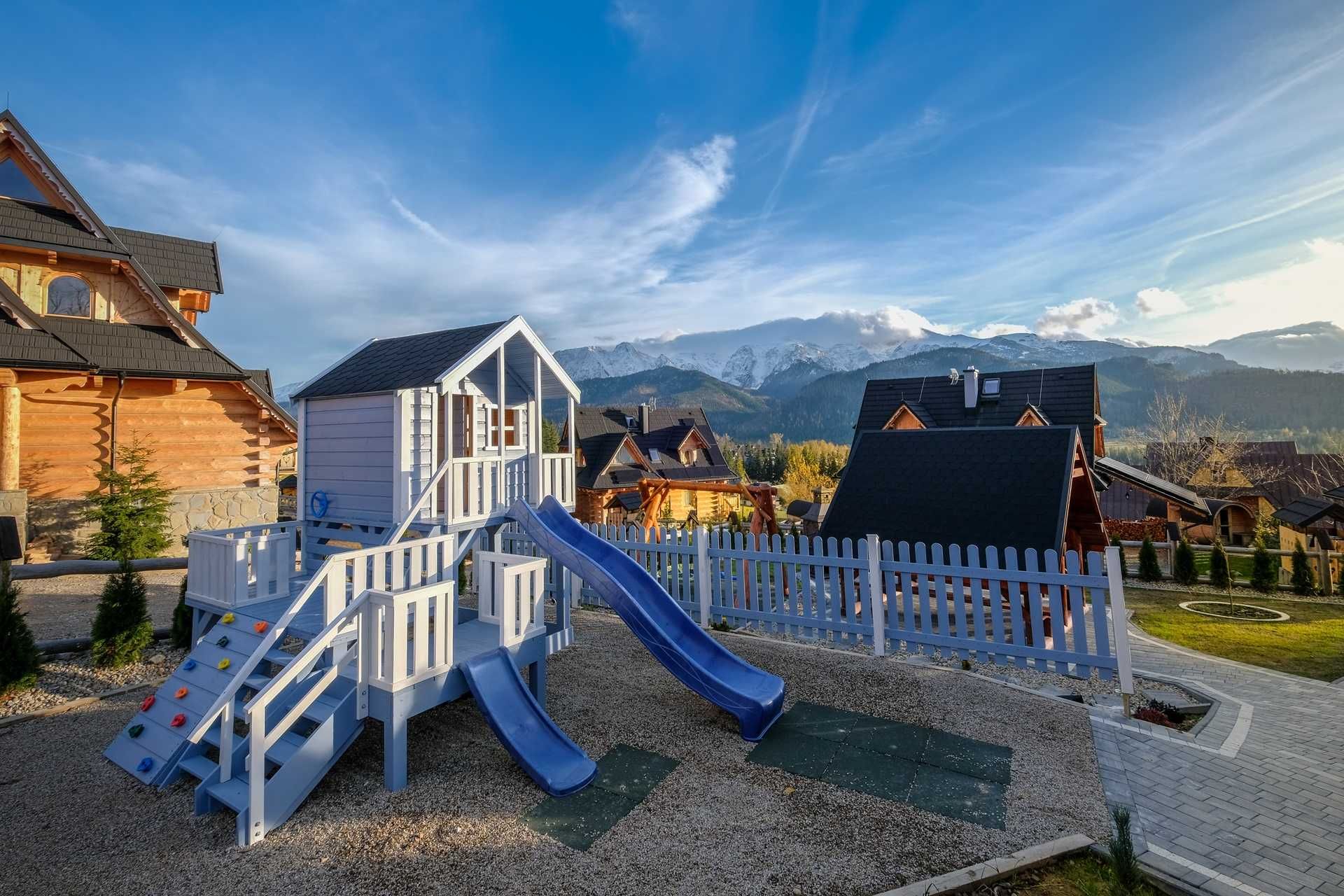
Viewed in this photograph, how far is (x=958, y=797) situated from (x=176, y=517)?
55.6 feet

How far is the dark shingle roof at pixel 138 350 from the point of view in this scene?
515 inches

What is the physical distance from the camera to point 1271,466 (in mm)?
31688

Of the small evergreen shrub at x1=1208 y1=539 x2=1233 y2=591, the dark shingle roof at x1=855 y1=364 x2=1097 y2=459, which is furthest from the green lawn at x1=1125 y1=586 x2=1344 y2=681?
the dark shingle roof at x1=855 y1=364 x2=1097 y2=459

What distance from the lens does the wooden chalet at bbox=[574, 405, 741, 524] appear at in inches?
1325

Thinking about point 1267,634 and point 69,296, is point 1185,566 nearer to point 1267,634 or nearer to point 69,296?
point 1267,634

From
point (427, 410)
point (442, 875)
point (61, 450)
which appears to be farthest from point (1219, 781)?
point (61, 450)

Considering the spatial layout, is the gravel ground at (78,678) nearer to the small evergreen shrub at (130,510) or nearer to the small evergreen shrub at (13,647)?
the small evergreen shrub at (13,647)

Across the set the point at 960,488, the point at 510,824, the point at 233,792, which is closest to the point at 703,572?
the point at 960,488

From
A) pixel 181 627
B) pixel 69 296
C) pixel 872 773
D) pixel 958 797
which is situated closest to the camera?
pixel 958 797

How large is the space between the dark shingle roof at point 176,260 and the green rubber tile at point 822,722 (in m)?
19.5

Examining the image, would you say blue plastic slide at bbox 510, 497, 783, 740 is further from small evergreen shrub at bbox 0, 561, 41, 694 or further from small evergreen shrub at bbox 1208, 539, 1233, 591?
Answer: small evergreen shrub at bbox 1208, 539, 1233, 591

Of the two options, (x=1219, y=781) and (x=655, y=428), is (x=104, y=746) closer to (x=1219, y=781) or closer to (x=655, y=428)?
(x=1219, y=781)

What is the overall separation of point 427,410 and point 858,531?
645 centimetres

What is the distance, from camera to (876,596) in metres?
7.71
